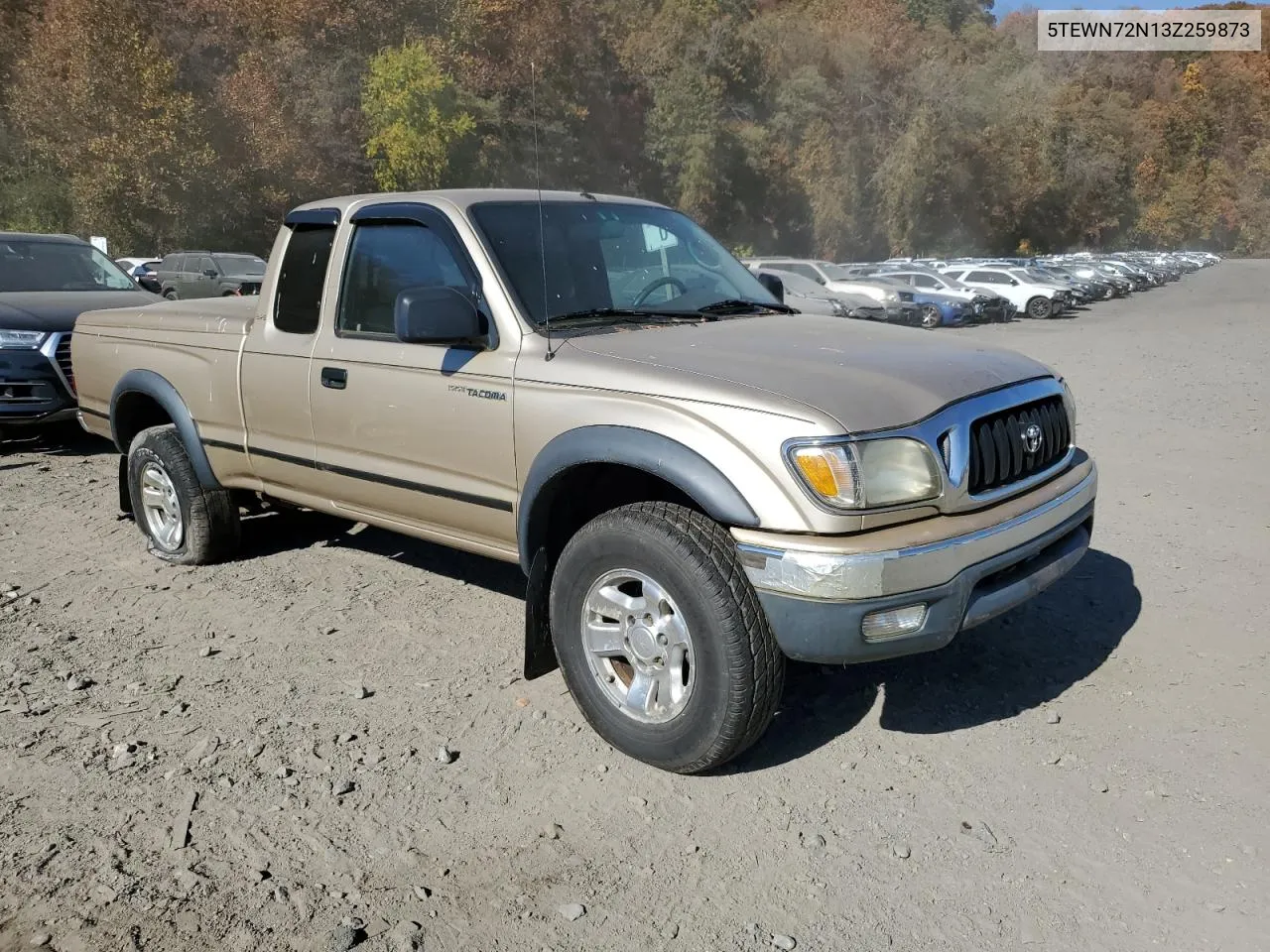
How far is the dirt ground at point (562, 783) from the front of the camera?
2.73 m

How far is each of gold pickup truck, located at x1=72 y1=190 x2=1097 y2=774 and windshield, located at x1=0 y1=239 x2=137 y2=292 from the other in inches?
197

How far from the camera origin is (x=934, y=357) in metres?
3.64

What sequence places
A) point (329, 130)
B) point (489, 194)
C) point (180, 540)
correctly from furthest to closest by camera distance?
point (329, 130) → point (180, 540) → point (489, 194)

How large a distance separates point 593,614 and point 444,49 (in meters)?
42.9

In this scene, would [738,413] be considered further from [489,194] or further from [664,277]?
[489,194]

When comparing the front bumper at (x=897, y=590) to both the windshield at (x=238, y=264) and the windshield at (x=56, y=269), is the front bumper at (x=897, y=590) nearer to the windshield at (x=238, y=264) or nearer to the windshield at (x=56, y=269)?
the windshield at (x=56, y=269)

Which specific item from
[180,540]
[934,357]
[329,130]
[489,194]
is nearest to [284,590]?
[180,540]

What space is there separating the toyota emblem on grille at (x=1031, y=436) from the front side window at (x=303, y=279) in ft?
9.75

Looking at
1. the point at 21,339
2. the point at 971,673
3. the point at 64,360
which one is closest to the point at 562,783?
the point at 971,673

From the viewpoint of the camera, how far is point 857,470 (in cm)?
300

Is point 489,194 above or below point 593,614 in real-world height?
above

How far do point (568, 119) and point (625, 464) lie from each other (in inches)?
1792

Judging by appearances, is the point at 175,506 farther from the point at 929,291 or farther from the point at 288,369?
the point at 929,291

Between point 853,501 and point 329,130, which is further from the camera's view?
point 329,130
